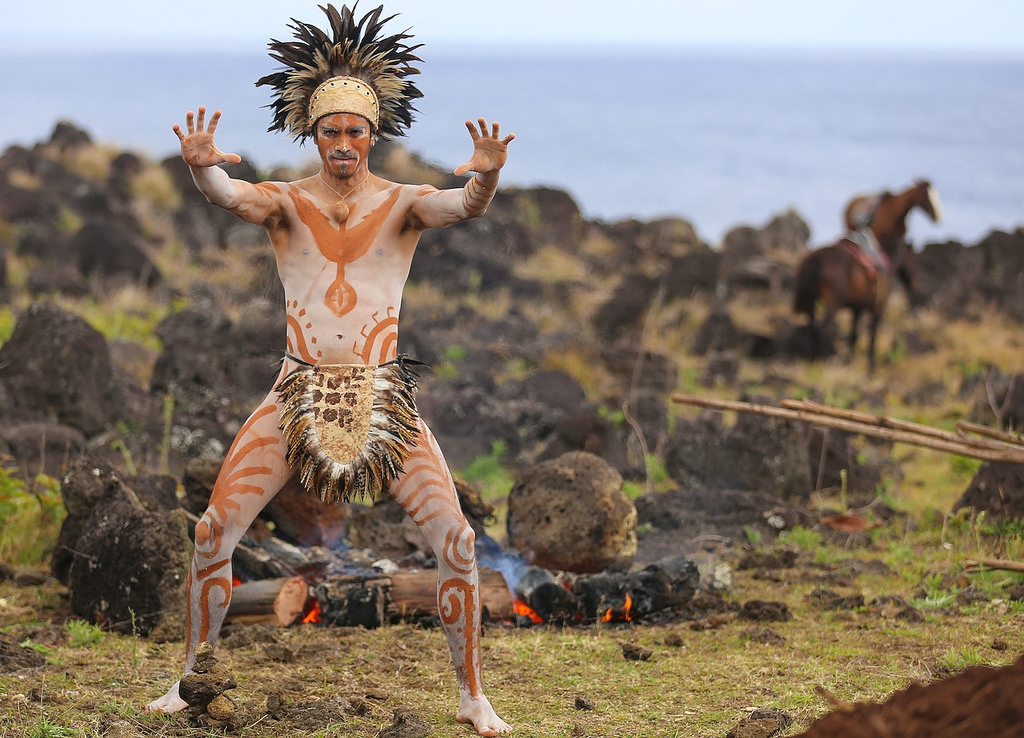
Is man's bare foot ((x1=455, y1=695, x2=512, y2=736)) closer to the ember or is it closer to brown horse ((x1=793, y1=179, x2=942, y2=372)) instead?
the ember

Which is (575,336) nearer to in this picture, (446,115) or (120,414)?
(120,414)

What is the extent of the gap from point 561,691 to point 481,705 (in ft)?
2.27

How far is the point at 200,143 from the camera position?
4492mm

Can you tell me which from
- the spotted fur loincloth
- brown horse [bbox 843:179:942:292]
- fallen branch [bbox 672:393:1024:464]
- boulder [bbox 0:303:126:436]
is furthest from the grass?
brown horse [bbox 843:179:942:292]

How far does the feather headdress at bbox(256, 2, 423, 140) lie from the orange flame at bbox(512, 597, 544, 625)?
101 inches

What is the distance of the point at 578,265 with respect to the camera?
2081 cm

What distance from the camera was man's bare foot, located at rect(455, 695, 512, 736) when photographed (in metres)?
4.57

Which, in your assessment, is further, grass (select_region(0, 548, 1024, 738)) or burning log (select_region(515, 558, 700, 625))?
burning log (select_region(515, 558, 700, 625))

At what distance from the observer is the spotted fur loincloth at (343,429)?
4.59m

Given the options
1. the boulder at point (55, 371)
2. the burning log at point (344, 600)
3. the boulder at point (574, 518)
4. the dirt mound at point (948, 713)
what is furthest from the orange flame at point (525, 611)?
the boulder at point (55, 371)

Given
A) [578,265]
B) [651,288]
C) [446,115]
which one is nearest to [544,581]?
[651,288]

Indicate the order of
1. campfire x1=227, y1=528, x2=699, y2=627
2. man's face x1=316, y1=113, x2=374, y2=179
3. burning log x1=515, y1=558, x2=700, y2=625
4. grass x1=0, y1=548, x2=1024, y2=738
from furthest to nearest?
burning log x1=515, y1=558, x2=700, y2=625 → campfire x1=227, y1=528, x2=699, y2=627 → man's face x1=316, y1=113, x2=374, y2=179 → grass x1=0, y1=548, x2=1024, y2=738

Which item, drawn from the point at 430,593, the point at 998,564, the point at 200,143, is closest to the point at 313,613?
the point at 430,593

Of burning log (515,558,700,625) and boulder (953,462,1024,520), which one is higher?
boulder (953,462,1024,520)
